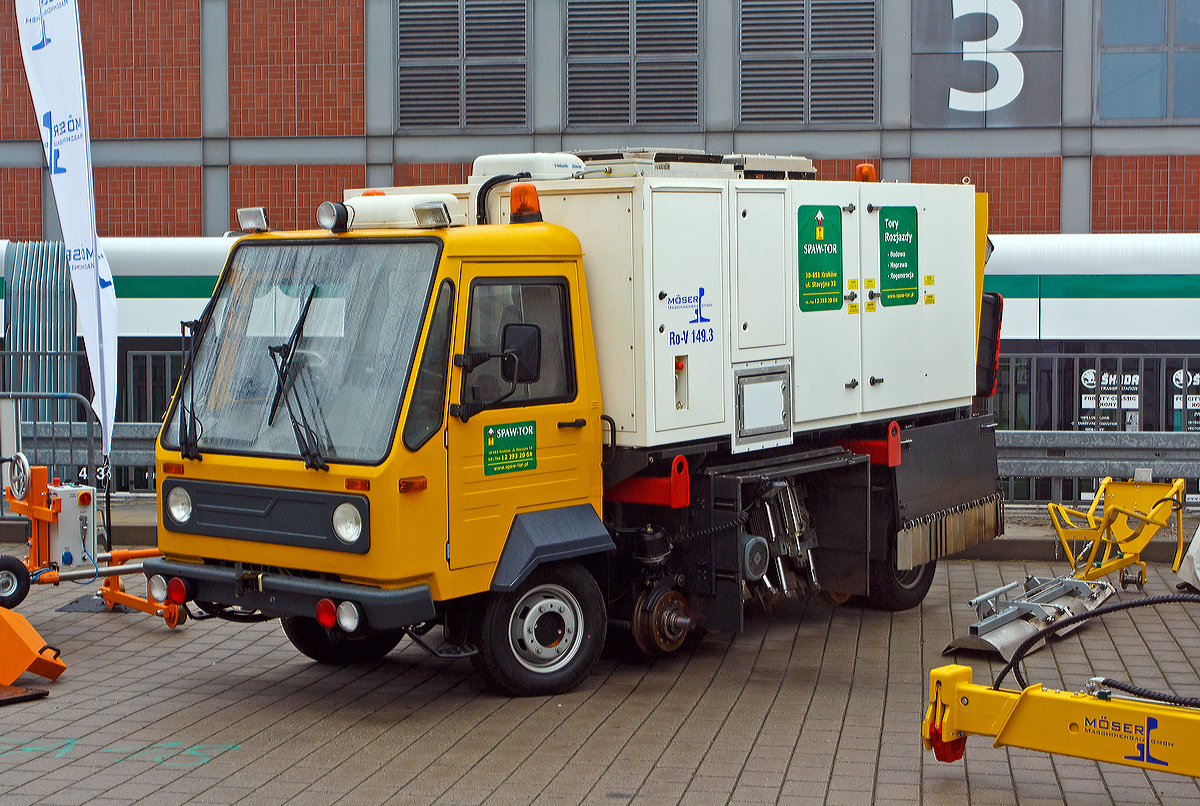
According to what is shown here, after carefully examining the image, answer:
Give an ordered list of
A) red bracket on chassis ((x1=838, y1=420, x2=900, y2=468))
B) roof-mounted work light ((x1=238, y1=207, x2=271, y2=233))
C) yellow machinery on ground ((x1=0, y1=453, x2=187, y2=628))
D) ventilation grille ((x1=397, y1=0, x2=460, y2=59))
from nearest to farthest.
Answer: roof-mounted work light ((x1=238, y1=207, x2=271, y2=233)), red bracket on chassis ((x1=838, y1=420, x2=900, y2=468)), yellow machinery on ground ((x1=0, y1=453, x2=187, y2=628)), ventilation grille ((x1=397, y1=0, x2=460, y2=59))

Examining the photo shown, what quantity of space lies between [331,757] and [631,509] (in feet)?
7.44

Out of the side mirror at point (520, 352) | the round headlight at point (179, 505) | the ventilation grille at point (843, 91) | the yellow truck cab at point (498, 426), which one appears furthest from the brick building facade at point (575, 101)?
the side mirror at point (520, 352)

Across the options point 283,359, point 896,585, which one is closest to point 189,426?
point 283,359

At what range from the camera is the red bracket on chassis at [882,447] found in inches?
348

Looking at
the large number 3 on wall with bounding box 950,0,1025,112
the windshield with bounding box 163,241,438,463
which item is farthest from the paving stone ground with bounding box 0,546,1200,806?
the large number 3 on wall with bounding box 950,0,1025,112

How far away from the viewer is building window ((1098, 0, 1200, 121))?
17250 mm

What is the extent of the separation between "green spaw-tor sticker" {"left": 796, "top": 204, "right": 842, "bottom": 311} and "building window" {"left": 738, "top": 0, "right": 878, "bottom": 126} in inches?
Answer: 383

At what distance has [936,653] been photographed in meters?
8.26

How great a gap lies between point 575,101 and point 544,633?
12.1 meters

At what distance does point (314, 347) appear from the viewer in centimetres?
693

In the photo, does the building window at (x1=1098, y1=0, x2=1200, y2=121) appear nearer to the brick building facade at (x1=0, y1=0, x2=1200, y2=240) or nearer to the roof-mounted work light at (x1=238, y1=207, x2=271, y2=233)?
the brick building facade at (x1=0, y1=0, x2=1200, y2=240)

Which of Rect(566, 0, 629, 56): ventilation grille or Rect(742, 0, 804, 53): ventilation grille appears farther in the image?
Rect(566, 0, 629, 56): ventilation grille

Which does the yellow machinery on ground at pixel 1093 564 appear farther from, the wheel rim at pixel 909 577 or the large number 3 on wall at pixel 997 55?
the large number 3 on wall at pixel 997 55

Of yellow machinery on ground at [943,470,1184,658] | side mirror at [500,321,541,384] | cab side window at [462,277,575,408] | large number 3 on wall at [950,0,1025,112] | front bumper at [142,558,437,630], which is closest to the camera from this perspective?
front bumper at [142,558,437,630]
